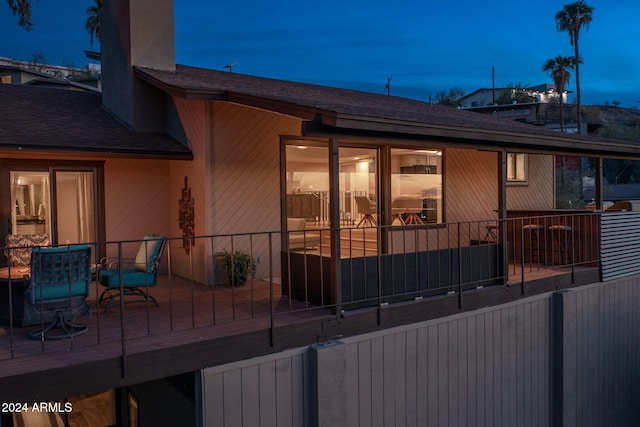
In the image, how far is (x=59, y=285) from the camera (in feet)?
15.8

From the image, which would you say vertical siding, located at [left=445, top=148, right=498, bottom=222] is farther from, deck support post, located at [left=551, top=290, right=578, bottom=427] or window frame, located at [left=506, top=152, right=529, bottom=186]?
deck support post, located at [left=551, top=290, right=578, bottom=427]

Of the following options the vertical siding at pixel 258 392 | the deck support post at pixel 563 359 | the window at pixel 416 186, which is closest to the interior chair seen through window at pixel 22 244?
the vertical siding at pixel 258 392

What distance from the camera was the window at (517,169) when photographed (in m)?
11.3

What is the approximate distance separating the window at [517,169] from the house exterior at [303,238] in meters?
0.79

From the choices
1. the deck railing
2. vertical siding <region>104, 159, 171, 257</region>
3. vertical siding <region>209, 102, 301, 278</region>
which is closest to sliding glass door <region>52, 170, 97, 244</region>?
vertical siding <region>104, 159, 171, 257</region>

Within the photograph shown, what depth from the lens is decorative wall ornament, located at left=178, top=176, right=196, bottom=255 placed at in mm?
7960

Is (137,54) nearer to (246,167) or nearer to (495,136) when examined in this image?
(246,167)

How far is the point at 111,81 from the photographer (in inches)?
358

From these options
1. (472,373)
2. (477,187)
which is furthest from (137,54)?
(472,373)

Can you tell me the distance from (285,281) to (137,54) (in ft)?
15.0

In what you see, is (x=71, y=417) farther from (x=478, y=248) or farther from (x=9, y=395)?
(x=478, y=248)

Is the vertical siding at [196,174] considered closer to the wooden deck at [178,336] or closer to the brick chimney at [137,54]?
the brick chimney at [137,54]

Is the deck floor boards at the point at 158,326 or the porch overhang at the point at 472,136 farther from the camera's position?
the porch overhang at the point at 472,136

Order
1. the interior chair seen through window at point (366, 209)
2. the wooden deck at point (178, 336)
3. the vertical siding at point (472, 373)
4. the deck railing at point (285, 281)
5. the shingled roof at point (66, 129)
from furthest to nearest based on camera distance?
the interior chair seen through window at point (366, 209), the shingled roof at point (66, 129), the deck railing at point (285, 281), the vertical siding at point (472, 373), the wooden deck at point (178, 336)
